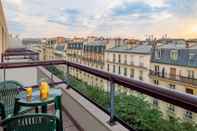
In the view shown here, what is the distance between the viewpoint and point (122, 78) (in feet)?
6.35

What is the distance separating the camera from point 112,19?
23312 mm

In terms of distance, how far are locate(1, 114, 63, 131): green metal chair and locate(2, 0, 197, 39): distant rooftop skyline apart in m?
8.42

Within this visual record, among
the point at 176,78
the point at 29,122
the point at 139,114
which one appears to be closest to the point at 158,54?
the point at 176,78

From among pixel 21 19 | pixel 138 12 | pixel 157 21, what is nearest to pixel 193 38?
pixel 157 21

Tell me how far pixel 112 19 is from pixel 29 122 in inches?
890

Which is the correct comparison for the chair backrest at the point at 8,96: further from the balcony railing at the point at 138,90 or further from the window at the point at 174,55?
the window at the point at 174,55

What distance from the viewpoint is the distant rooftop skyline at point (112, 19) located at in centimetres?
1195

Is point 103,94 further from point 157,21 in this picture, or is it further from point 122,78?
point 157,21

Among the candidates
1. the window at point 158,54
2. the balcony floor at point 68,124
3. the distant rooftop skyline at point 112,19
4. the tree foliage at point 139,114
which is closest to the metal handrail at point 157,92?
the tree foliage at point 139,114

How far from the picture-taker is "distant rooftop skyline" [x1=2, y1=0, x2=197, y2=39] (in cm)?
1195

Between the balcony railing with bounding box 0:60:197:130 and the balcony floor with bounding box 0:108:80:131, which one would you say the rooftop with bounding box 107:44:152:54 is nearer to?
the balcony floor with bounding box 0:108:80:131

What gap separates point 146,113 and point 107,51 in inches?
755

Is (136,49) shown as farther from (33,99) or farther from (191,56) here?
(33,99)

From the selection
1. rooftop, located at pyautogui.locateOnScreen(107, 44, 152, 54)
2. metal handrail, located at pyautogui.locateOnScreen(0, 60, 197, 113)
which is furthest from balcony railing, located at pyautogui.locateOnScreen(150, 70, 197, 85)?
metal handrail, located at pyautogui.locateOnScreen(0, 60, 197, 113)
